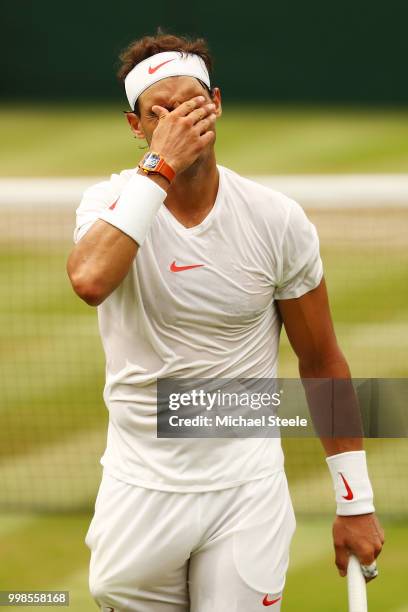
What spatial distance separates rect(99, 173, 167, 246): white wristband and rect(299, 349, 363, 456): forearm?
88 cm

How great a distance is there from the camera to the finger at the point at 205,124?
3648 millimetres

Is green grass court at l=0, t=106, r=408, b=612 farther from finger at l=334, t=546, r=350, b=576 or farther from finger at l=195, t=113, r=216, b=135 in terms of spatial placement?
finger at l=195, t=113, r=216, b=135

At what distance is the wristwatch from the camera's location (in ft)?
11.9

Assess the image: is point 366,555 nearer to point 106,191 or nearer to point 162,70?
point 106,191

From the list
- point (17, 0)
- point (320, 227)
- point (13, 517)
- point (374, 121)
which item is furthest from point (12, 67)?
point (13, 517)

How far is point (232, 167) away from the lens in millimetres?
13656

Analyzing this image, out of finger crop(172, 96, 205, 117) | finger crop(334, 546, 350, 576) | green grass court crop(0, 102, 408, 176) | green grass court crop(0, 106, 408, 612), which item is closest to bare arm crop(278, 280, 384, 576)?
finger crop(334, 546, 350, 576)

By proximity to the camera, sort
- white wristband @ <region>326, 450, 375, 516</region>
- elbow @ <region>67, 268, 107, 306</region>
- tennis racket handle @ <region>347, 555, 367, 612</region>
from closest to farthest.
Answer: elbow @ <region>67, 268, 107, 306</region> < tennis racket handle @ <region>347, 555, 367, 612</region> < white wristband @ <region>326, 450, 375, 516</region>

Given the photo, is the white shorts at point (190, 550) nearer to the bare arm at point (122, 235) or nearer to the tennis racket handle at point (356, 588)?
the tennis racket handle at point (356, 588)

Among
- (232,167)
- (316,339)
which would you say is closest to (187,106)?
(316,339)

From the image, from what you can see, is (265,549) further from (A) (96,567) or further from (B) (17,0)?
(B) (17,0)

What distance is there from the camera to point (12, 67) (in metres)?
17.4

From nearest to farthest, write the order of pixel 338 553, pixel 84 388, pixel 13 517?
pixel 338 553, pixel 13 517, pixel 84 388

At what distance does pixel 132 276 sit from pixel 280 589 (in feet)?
3.77
